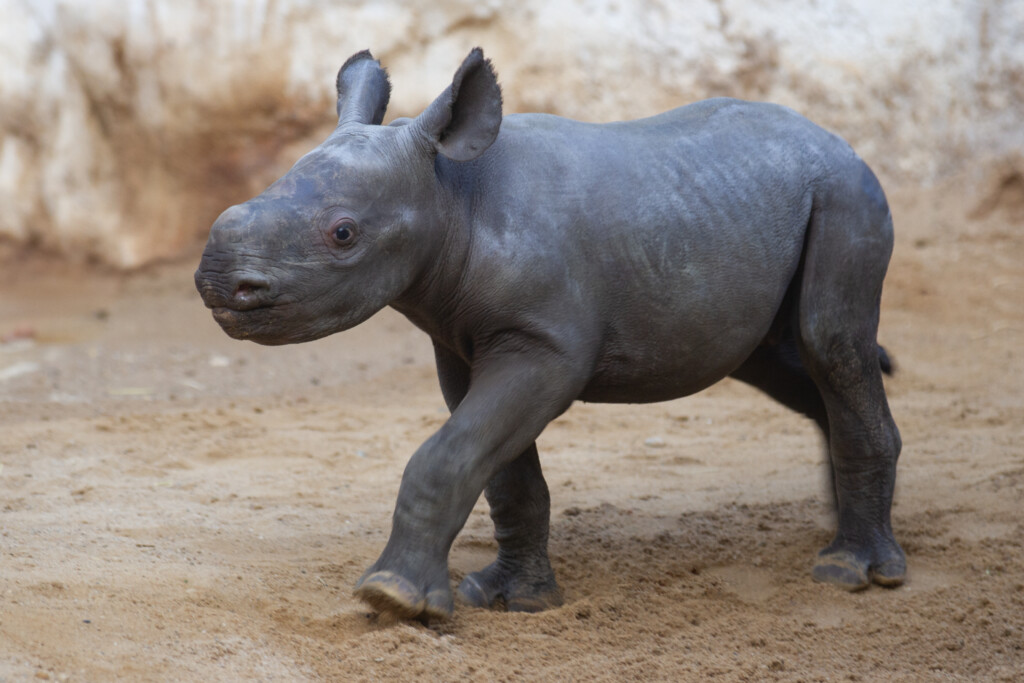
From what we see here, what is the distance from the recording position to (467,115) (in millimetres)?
3695

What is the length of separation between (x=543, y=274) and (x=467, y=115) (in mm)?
570

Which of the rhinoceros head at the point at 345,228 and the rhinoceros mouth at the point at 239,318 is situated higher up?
the rhinoceros head at the point at 345,228

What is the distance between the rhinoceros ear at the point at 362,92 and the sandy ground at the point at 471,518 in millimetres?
1710

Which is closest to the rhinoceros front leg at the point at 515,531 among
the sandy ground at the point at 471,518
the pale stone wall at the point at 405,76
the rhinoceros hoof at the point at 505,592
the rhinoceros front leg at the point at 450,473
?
the rhinoceros hoof at the point at 505,592

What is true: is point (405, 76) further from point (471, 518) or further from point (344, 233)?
point (344, 233)

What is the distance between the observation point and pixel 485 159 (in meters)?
3.90

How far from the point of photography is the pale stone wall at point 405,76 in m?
10.1

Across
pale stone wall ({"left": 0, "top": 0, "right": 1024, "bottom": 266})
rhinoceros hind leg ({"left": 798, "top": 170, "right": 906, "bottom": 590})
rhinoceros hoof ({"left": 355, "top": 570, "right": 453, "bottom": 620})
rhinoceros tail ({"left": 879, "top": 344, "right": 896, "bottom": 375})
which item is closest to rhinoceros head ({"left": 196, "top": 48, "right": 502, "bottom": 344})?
rhinoceros hoof ({"left": 355, "top": 570, "right": 453, "bottom": 620})

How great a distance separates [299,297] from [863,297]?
7.57ft

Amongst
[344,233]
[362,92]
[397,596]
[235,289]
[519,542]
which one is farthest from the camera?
[519,542]

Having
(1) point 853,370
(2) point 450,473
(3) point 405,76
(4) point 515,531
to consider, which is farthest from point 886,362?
(3) point 405,76

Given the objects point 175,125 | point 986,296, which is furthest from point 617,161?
point 175,125

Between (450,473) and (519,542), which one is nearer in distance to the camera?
(450,473)

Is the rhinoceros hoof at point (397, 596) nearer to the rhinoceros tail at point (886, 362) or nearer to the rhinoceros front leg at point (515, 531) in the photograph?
the rhinoceros front leg at point (515, 531)
